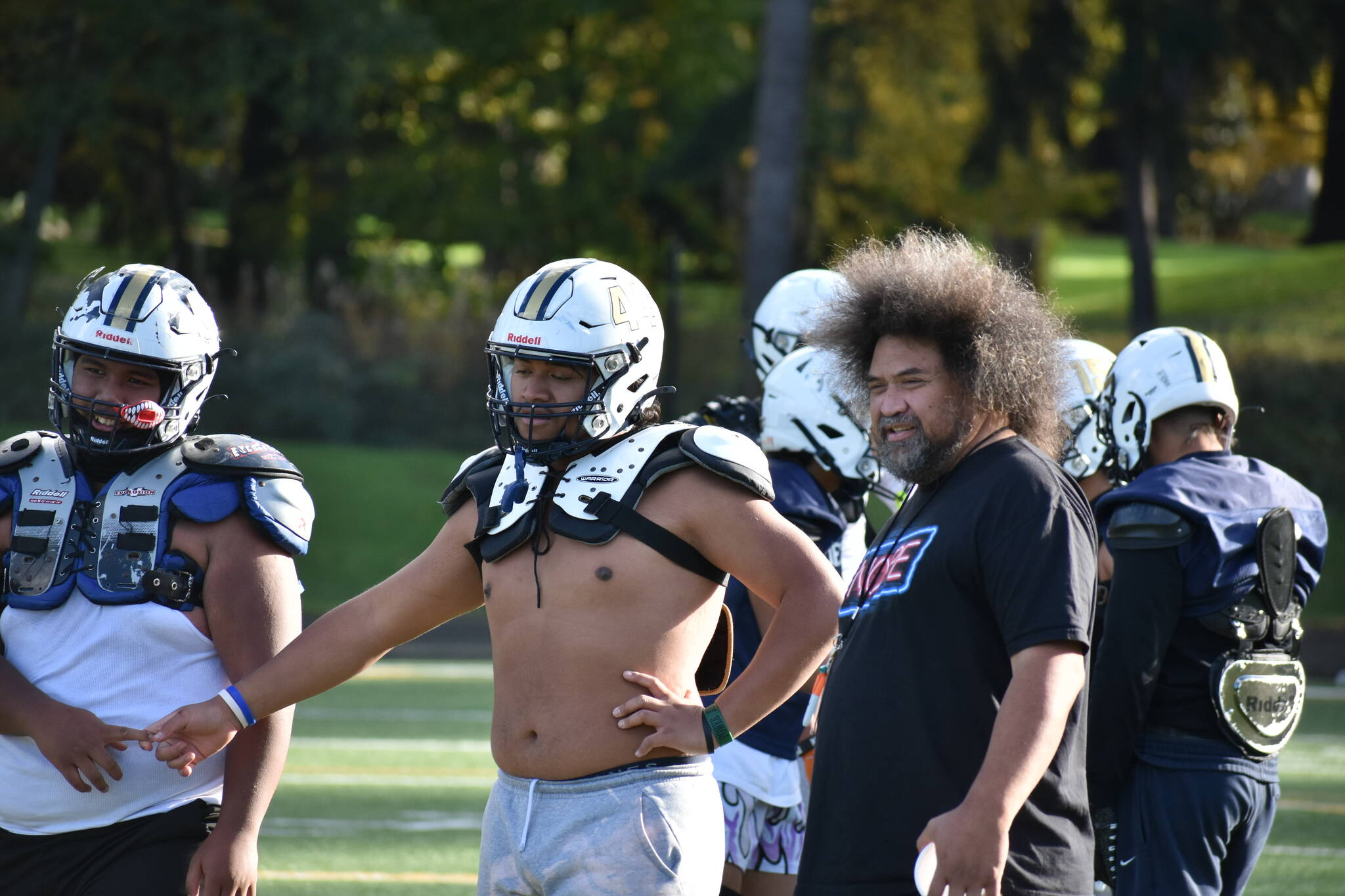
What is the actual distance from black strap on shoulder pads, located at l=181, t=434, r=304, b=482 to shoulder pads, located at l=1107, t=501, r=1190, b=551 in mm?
2149

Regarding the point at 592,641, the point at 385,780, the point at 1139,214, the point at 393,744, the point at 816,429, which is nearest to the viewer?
the point at 592,641

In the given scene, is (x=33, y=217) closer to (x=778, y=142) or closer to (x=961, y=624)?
(x=778, y=142)

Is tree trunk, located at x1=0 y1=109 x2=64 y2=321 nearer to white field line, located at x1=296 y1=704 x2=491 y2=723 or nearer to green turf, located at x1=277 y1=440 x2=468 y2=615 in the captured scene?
green turf, located at x1=277 y1=440 x2=468 y2=615

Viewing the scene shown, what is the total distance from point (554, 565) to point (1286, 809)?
7.14 meters

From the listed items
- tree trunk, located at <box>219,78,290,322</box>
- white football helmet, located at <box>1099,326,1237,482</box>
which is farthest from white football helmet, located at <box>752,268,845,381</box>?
tree trunk, located at <box>219,78,290,322</box>

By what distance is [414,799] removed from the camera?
9.50 metres

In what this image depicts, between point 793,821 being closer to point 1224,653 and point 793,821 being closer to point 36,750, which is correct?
point 1224,653

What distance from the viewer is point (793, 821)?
16.5 feet

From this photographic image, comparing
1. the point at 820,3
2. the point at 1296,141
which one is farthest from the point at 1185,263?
the point at 820,3

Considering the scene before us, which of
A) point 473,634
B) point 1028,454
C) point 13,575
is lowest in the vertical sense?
point 473,634

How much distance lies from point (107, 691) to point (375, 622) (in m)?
0.64

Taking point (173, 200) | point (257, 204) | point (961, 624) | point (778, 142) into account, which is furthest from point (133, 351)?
point (173, 200)

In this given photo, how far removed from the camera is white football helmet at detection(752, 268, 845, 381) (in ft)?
20.5

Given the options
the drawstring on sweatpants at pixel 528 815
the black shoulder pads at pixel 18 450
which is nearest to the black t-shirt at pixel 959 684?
the drawstring on sweatpants at pixel 528 815
